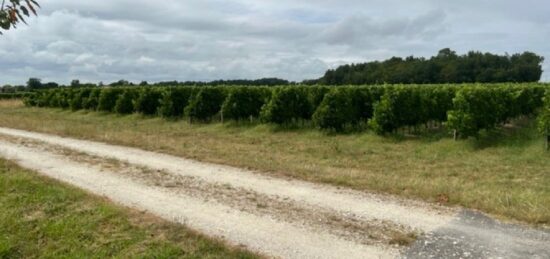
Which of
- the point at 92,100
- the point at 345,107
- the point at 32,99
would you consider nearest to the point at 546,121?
the point at 345,107

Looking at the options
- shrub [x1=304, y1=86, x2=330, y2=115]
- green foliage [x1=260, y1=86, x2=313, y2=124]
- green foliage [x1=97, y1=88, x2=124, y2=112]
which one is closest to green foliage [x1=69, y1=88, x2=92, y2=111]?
green foliage [x1=97, y1=88, x2=124, y2=112]

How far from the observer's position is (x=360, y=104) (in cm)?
2077

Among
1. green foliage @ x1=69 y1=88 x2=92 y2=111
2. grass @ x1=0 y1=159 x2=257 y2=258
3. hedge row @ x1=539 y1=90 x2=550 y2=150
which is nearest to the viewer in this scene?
grass @ x1=0 y1=159 x2=257 y2=258

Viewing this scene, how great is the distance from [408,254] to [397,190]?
3086 millimetres

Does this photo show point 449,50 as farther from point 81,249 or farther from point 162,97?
point 81,249

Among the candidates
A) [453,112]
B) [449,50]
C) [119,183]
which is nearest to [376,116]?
[453,112]

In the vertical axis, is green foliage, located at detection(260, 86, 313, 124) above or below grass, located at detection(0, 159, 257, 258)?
above

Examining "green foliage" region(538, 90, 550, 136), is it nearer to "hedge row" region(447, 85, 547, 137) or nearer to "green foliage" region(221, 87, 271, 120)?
"hedge row" region(447, 85, 547, 137)

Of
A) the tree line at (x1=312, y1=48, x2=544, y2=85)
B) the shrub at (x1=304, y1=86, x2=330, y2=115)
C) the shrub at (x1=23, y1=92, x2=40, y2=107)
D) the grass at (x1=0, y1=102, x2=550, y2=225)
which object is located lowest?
the grass at (x1=0, y1=102, x2=550, y2=225)

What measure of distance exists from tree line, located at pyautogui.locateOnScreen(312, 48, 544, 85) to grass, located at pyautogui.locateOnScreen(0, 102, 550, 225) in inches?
1544

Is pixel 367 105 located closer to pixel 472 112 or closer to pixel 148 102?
pixel 472 112

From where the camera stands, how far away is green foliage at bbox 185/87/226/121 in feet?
84.0

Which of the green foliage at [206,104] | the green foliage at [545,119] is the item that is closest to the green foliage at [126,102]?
the green foliage at [206,104]

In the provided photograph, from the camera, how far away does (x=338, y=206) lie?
285 inches
